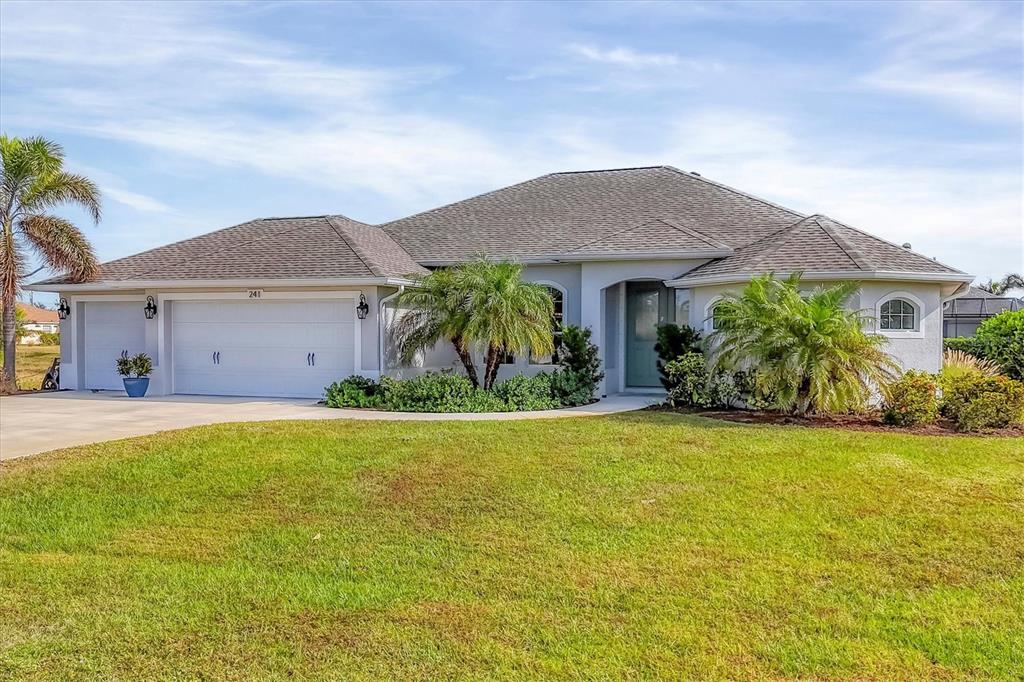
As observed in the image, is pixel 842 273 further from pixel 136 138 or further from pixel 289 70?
pixel 136 138

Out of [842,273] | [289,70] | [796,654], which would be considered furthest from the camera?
[289,70]

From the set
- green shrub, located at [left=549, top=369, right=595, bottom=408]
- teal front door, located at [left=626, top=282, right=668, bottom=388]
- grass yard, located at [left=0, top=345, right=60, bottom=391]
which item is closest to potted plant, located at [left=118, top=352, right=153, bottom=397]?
grass yard, located at [left=0, top=345, right=60, bottom=391]

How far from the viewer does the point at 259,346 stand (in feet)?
56.9

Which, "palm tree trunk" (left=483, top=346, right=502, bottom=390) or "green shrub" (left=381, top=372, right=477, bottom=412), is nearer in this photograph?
"green shrub" (left=381, top=372, right=477, bottom=412)

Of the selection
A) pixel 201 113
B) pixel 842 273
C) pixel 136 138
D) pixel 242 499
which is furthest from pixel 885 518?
pixel 136 138

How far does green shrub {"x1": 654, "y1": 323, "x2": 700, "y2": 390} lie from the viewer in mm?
14898

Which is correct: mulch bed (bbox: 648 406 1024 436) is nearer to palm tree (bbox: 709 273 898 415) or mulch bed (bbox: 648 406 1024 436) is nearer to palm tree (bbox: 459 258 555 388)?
palm tree (bbox: 709 273 898 415)

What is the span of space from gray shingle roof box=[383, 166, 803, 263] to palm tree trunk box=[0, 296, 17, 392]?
31.7 ft

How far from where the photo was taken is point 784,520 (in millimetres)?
7145

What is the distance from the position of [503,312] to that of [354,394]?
11.4 feet

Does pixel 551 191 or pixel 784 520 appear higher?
pixel 551 191

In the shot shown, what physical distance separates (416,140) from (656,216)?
252 inches

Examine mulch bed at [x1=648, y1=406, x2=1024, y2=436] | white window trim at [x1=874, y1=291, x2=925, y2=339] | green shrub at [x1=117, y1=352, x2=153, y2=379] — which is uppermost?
white window trim at [x1=874, y1=291, x2=925, y2=339]

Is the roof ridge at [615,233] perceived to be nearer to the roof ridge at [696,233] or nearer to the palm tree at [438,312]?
the roof ridge at [696,233]
